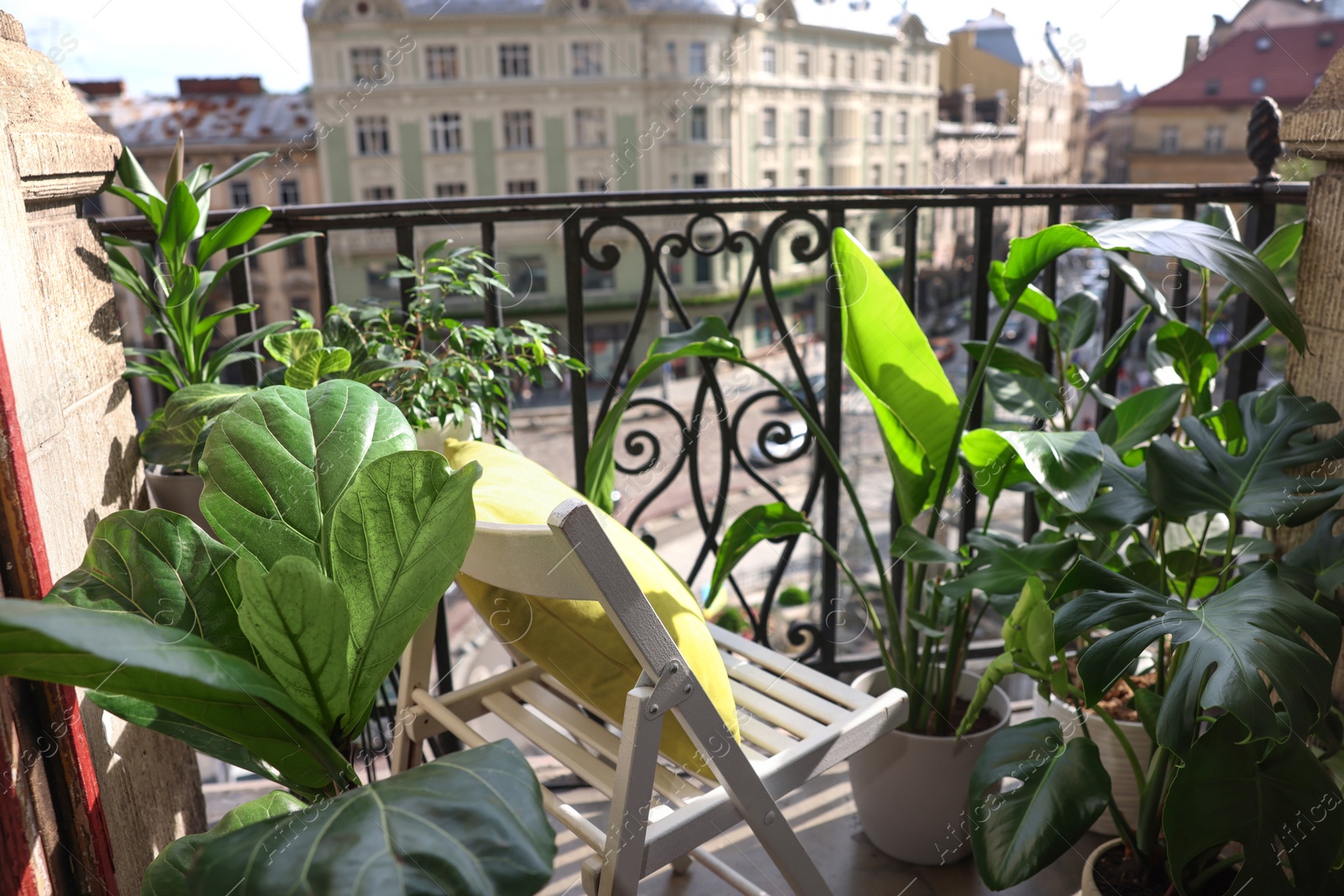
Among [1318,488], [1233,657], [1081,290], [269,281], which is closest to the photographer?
[1233,657]

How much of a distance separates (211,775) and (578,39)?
21.2 metres

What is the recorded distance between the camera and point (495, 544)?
833 millimetres

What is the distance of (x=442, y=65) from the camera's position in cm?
2284

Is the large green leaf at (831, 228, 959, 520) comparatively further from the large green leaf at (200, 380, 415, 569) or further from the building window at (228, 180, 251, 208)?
the building window at (228, 180, 251, 208)

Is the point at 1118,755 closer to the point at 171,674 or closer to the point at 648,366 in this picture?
the point at 648,366

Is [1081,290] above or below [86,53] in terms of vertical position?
below

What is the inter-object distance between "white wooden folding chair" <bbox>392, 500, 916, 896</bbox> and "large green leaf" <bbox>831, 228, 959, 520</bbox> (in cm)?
36

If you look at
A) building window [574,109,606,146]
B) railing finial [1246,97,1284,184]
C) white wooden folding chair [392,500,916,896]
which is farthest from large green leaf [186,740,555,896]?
building window [574,109,606,146]

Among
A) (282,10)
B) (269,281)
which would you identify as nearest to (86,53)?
(282,10)

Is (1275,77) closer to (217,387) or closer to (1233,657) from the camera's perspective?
(1233,657)

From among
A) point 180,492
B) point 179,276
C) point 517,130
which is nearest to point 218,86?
point 517,130

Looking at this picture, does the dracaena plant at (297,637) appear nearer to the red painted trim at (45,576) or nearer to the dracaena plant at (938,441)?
the red painted trim at (45,576)

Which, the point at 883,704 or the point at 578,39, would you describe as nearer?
the point at 883,704

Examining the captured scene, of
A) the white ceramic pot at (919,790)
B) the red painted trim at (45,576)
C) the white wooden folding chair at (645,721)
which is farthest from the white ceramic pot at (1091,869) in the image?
the red painted trim at (45,576)
